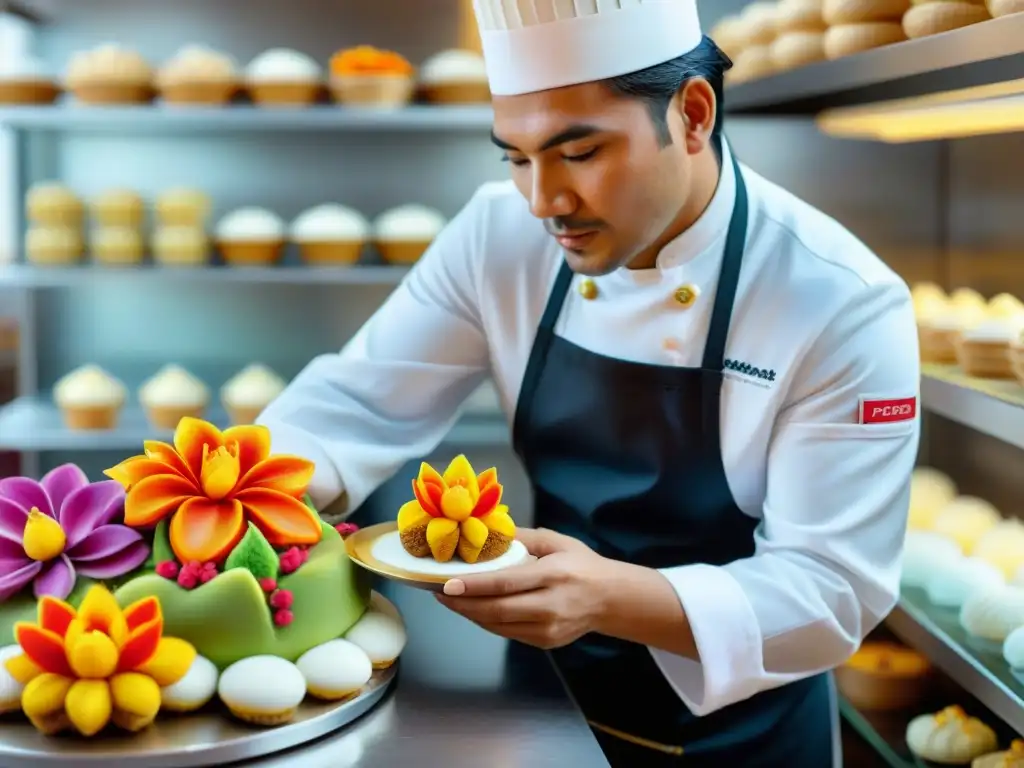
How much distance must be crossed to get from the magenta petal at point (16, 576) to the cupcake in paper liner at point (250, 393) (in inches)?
83.8

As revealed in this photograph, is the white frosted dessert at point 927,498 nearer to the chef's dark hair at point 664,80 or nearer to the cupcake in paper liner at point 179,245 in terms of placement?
the chef's dark hair at point 664,80

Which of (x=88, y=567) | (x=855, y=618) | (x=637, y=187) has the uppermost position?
(x=637, y=187)

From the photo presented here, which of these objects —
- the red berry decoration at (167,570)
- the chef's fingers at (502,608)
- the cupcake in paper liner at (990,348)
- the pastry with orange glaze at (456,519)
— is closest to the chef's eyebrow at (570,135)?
the pastry with orange glaze at (456,519)

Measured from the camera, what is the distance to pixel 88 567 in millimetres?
1138

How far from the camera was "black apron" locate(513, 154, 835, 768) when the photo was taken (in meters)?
1.56

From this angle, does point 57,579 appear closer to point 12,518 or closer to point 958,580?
point 12,518

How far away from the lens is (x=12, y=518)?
1.18m

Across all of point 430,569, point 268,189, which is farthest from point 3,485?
point 268,189

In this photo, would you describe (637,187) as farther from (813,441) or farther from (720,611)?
(720,611)

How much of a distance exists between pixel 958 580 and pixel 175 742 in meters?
1.46

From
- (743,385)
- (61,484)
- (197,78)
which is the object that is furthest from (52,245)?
(743,385)

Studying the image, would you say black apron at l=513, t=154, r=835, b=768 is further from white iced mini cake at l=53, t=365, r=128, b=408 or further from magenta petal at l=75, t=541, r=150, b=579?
white iced mini cake at l=53, t=365, r=128, b=408

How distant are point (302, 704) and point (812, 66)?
162 centimetres

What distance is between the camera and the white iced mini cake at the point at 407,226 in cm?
336
